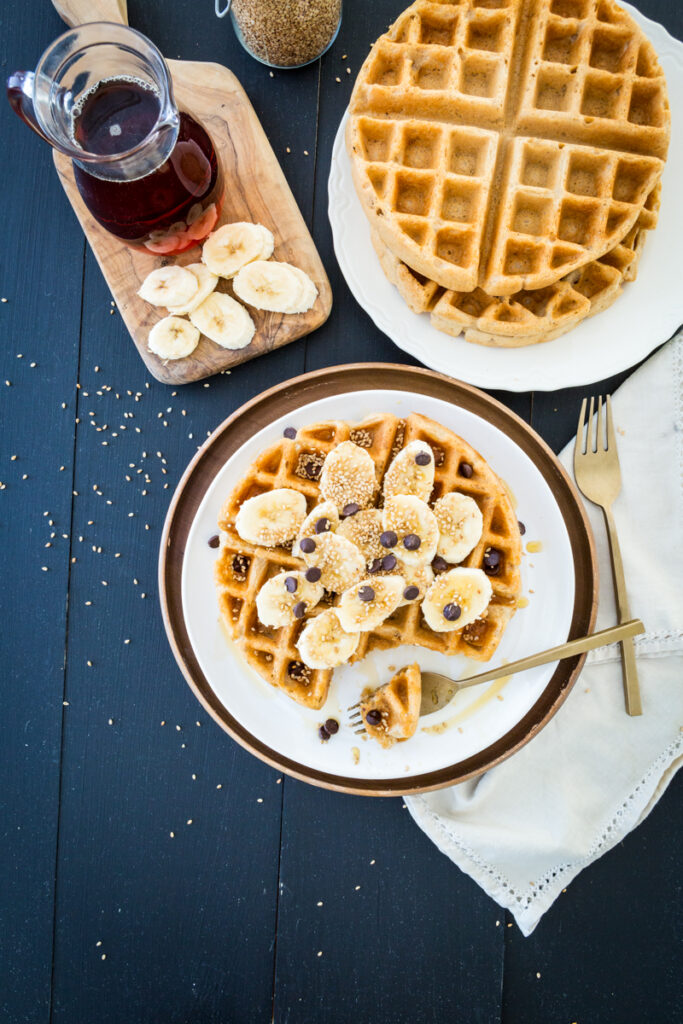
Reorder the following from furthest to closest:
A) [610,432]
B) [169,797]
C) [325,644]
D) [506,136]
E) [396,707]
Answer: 1. [169,797]
2. [610,432]
3. [506,136]
4. [396,707]
5. [325,644]

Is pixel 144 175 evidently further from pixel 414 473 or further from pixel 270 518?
pixel 414 473

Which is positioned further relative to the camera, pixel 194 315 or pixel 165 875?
pixel 165 875

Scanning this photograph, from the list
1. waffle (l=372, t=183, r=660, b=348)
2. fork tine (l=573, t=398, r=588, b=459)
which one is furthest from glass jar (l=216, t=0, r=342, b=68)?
fork tine (l=573, t=398, r=588, b=459)

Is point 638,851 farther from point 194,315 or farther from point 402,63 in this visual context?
point 402,63

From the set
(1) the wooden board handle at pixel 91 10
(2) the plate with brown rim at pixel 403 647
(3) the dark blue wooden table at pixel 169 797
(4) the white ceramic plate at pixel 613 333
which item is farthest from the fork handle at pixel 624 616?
(1) the wooden board handle at pixel 91 10

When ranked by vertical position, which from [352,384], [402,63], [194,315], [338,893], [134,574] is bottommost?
[338,893]

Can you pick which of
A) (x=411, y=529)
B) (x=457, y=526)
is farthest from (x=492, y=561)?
(x=411, y=529)

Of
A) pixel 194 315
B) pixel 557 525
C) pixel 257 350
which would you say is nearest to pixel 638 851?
pixel 557 525
